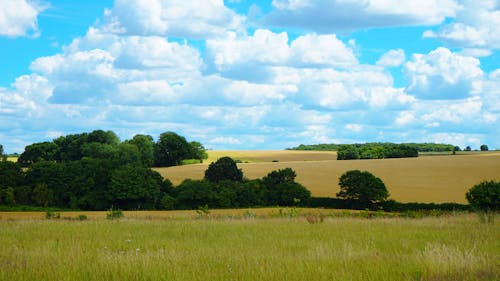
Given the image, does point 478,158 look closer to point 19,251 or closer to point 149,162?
point 149,162

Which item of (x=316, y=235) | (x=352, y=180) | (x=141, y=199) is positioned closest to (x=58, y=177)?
(x=141, y=199)

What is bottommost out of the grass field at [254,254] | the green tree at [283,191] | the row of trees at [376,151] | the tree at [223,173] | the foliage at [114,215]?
the grass field at [254,254]

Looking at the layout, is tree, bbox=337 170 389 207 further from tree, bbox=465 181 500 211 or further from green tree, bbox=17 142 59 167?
green tree, bbox=17 142 59 167

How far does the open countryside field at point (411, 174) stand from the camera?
77.2 meters

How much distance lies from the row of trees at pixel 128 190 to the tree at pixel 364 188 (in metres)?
5.13

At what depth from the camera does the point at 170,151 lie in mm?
129375

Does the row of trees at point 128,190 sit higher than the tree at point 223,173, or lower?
lower

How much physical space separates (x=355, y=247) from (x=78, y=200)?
59708mm

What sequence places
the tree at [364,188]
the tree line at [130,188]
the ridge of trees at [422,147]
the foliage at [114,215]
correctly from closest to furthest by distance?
the foliage at [114,215]
the tree at [364,188]
the tree line at [130,188]
the ridge of trees at [422,147]

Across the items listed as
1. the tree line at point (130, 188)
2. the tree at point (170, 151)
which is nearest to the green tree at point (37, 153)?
the tree at point (170, 151)

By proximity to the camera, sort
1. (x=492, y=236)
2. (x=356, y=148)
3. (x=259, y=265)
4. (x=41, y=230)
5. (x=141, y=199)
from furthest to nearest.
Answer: (x=356, y=148) < (x=141, y=199) < (x=41, y=230) < (x=492, y=236) < (x=259, y=265)

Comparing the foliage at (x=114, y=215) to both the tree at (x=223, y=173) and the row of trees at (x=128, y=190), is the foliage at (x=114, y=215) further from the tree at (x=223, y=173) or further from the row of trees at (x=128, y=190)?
the tree at (x=223, y=173)

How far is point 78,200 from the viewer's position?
68.7 meters

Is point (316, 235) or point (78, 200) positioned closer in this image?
point (316, 235)
